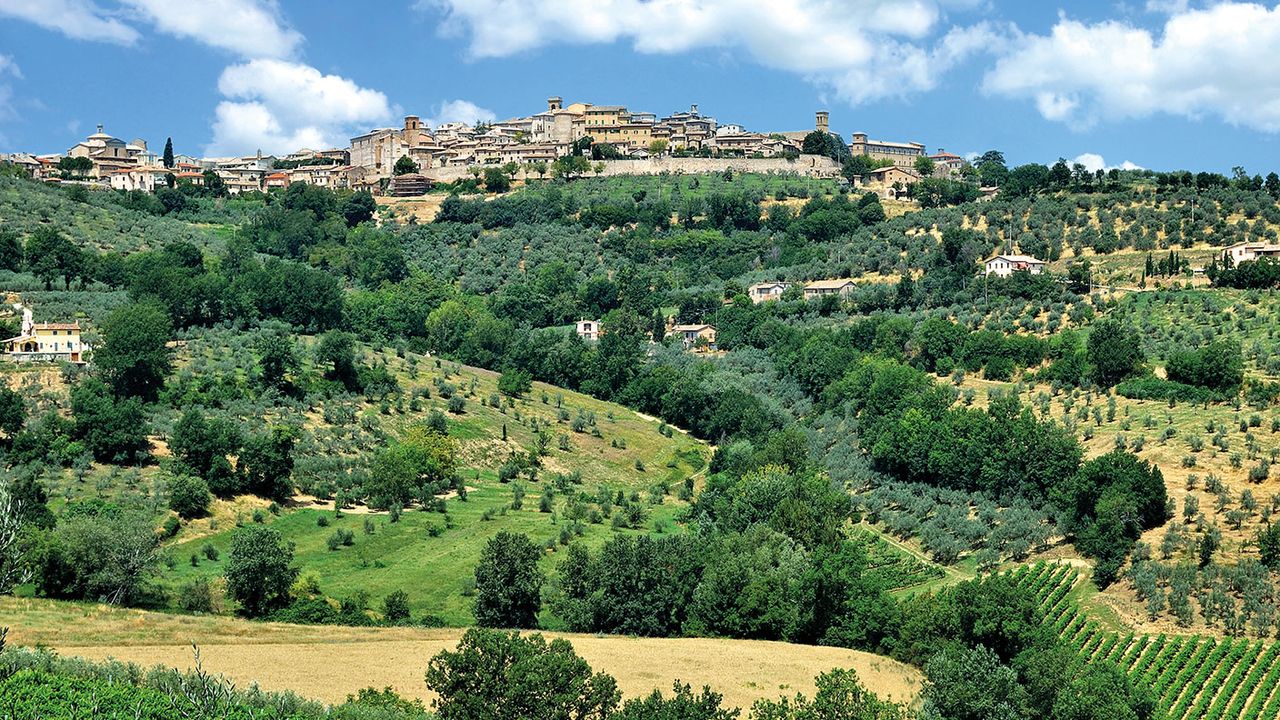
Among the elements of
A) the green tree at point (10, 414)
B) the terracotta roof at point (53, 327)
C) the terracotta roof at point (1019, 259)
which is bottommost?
the green tree at point (10, 414)

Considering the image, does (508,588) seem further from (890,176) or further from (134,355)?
(890,176)

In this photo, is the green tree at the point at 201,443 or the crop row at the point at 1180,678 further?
the green tree at the point at 201,443

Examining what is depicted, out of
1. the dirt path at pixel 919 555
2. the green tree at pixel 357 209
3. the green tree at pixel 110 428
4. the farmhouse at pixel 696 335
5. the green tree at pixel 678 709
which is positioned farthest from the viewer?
the green tree at pixel 357 209

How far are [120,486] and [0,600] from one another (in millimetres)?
16603

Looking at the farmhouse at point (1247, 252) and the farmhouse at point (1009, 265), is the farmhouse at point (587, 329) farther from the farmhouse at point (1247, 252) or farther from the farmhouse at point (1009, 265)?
the farmhouse at point (1247, 252)

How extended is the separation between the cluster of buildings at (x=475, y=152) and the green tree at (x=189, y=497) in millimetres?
88722

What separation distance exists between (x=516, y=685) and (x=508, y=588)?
12206 mm

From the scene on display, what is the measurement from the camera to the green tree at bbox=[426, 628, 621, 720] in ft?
106

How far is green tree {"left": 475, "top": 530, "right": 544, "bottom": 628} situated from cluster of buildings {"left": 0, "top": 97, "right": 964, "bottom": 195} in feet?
322

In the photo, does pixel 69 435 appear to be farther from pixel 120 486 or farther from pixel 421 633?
pixel 421 633

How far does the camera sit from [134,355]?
6756 cm

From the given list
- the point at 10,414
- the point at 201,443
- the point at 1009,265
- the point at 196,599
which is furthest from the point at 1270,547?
the point at 10,414

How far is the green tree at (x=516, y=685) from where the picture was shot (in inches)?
1272

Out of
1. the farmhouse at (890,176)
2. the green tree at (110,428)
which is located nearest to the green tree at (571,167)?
the farmhouse at (890,176)
